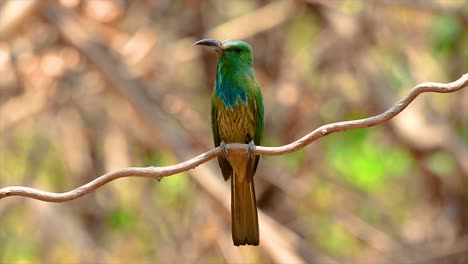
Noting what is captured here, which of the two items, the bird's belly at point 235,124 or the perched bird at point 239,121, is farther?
the bird's belly at point 235,124

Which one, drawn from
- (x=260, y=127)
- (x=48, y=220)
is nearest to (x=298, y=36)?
(x=48, y=220)

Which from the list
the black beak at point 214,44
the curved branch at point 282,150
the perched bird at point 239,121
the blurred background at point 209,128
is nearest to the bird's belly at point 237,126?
the perched bird at point 239,121

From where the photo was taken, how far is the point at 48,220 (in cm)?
618

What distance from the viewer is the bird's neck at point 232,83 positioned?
386 centimetres

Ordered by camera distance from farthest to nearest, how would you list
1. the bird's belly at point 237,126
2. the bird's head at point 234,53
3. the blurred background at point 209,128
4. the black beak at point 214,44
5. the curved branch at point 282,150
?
the blurred background at point 209,128 < the bird's belly at point 237,126 < the bird's head at point 234,53 < the black beak at point 214,44 < the curved branch at point 282,150

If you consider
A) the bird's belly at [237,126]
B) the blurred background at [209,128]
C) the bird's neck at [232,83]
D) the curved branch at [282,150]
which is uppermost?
the blurred background at [209,128]

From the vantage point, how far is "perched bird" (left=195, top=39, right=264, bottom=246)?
3686 mm

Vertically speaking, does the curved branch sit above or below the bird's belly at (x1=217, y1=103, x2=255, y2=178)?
below

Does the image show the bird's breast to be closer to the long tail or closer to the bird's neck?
the bird's neck

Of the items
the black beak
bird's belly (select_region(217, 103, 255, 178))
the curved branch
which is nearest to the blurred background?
bird's belly (select_region(217, 103, 255, 178))

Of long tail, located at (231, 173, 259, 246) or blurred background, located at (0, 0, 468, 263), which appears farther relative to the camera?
blurred background, located at (0, 0, 468, 263)

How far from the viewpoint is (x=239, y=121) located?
4055 millimetres

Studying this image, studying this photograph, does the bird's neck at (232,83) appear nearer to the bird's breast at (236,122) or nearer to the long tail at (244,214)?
the bird's breast at (236,122)

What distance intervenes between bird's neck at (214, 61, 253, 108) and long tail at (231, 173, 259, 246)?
330 mm
